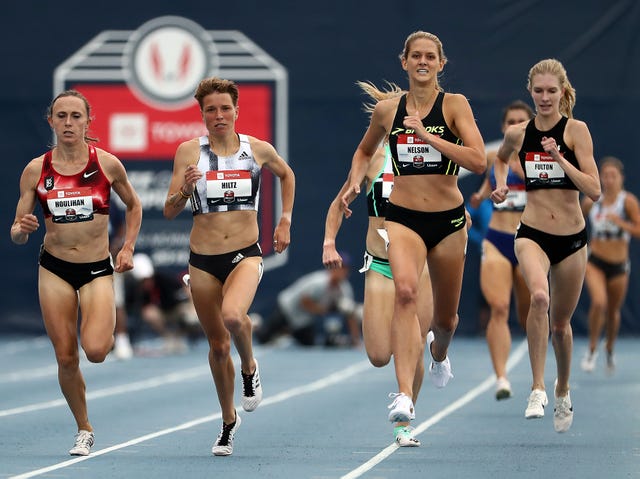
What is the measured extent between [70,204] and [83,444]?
58.6 inches

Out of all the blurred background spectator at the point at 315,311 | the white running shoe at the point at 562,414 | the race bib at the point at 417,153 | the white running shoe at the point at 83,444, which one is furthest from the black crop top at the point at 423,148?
the blurred background spectator at the point at 315,311

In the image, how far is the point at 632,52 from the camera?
70.9 feet

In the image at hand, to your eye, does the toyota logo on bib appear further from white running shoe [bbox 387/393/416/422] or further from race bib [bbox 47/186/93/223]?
white running shoe [bbox 387/393/416/422]

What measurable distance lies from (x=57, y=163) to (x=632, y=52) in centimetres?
1436

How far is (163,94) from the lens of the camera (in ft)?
72.8

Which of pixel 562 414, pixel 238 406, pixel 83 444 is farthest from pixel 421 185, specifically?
pixel 238 406

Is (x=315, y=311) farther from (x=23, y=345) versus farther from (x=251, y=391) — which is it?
(x=251, y=391)

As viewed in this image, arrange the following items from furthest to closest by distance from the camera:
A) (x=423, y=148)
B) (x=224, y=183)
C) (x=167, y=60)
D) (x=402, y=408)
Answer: (x=167, y=60)
(x=224, y=183)
(x=423, y=148)
(x=402, y=408)

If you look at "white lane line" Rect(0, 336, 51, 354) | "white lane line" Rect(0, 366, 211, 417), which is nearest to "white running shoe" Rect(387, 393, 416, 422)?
"white lane line" Rect(0, 366, 211, 417)

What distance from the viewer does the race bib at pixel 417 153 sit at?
873cm

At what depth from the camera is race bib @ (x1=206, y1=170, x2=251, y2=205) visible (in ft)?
29.3

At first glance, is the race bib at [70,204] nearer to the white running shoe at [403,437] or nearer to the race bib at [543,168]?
the white running shoe at [403,437]

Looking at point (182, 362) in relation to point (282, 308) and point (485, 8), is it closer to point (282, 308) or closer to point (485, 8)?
point (282, 308)

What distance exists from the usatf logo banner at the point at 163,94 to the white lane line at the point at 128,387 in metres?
5.03
